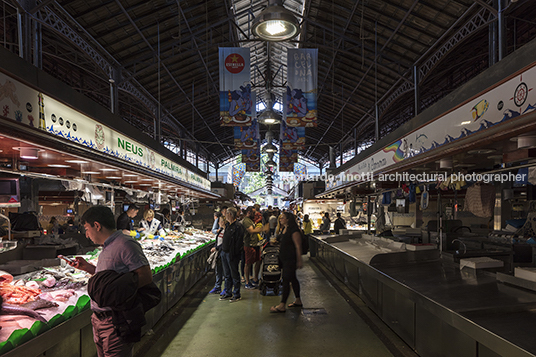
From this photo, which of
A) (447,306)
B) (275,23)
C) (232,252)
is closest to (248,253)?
(232,252)

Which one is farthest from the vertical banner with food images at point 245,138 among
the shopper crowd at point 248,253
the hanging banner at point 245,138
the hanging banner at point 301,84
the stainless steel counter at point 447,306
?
the stainless steel counter at point 447,306

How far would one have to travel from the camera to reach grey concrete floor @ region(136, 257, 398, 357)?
415cm

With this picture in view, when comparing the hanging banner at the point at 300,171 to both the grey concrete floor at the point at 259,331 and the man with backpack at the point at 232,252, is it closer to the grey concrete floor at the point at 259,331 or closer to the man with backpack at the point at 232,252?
the man with backpack at the point at 232,252

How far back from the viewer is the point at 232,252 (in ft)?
21.2

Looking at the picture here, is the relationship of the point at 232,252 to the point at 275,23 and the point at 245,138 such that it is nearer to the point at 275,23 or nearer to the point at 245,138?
the point at 275,23

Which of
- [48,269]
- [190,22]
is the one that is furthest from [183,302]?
[190,22]

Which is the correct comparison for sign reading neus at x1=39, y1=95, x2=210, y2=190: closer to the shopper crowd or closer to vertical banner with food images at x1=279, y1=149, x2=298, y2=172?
the shopper crowd

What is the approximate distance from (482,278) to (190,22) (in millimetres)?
11194

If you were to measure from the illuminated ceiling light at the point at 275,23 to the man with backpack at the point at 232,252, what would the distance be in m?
3.37

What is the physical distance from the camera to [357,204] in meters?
12.3

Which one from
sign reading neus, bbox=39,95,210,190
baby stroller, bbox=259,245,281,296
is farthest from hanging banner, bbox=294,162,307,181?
baby stroller, bbox=259,245,281,296

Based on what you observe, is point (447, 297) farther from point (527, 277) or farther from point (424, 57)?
point (424, 57)

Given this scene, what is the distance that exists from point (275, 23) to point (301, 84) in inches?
224

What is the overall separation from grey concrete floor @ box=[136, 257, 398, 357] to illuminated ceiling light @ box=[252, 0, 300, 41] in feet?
12.7
